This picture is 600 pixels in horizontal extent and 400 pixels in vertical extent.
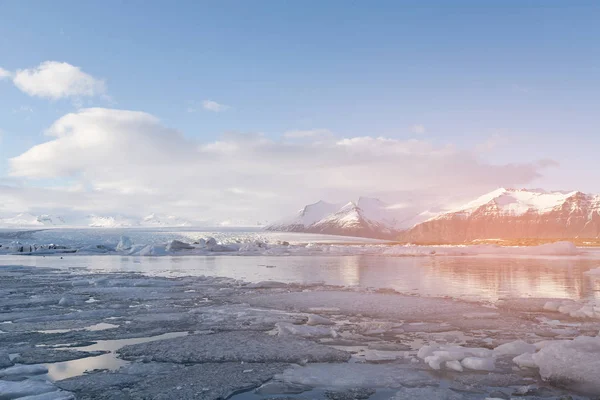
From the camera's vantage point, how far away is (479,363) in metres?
5.46

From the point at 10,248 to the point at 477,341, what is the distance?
4847 cm

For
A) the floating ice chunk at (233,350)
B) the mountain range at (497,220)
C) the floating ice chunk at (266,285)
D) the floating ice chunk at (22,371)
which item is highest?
the mountain range at (497,220)

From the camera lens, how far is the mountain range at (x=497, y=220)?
10381 centimetres

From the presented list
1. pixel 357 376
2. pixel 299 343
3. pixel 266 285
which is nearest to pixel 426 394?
pixel 357 376

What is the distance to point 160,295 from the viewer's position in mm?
12344

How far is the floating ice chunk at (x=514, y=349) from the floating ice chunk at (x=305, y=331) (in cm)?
246

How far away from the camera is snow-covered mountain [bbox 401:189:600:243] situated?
339 feet

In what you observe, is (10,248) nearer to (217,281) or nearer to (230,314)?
(217,281)

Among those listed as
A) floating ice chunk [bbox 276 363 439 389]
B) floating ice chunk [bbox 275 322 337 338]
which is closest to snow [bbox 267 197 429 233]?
floating ice chunk [bbox 275 322 337 338]

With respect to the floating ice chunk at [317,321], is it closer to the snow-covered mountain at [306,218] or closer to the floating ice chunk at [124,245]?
the floating ice chunk at [124,245]

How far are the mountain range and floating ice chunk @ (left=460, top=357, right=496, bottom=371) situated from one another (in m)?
91.9

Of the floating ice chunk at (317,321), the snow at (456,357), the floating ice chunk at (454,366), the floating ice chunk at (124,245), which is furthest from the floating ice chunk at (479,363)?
the floating ice chunk at (124,245)

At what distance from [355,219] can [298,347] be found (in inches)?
4692

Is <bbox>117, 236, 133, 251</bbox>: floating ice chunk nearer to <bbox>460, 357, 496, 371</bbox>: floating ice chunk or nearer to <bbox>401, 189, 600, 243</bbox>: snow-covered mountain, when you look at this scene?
<bbox>460, 357, 496, 371</bbox>: floating ice chunk
